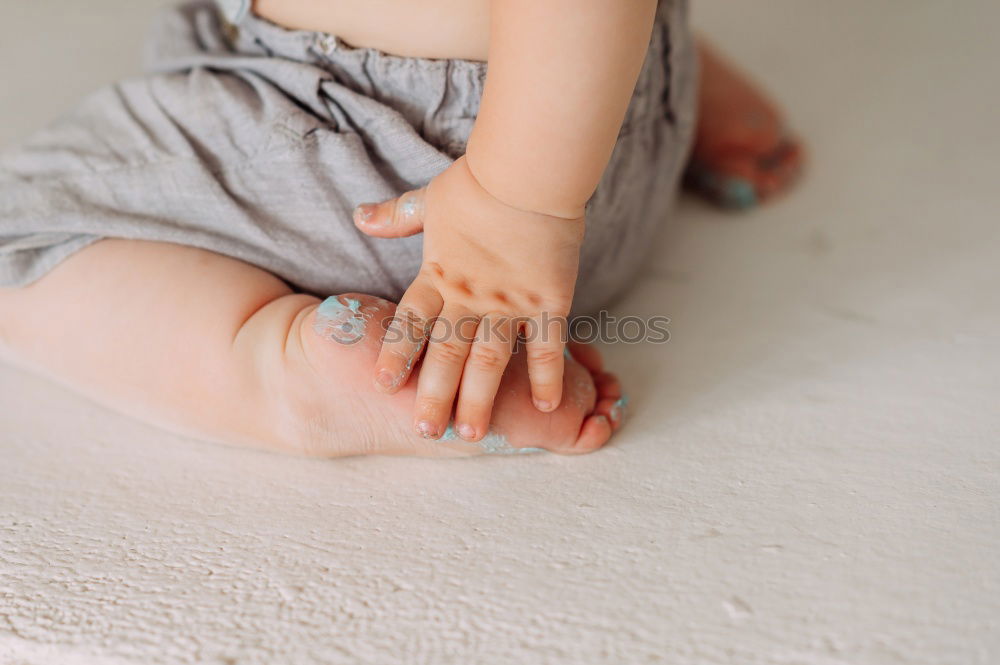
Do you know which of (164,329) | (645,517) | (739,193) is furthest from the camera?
(739,193)

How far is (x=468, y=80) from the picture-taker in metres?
0.69

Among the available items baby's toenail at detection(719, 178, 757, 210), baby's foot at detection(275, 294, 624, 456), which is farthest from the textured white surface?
baby's toenail at detection(719, 178, 757, 210)

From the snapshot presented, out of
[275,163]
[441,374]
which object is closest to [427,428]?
[441,374]

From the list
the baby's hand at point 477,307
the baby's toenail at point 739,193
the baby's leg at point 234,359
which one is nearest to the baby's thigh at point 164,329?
the baby's leg at point 234,359

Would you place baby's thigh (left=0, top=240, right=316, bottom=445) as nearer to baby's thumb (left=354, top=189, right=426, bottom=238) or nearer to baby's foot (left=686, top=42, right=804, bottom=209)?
baby's thumb (left=354, top=189, right=426, bottom=238)

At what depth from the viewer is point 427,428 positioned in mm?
568

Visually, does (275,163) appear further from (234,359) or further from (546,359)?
(546,359)

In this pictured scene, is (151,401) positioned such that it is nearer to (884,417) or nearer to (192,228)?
(192,228)

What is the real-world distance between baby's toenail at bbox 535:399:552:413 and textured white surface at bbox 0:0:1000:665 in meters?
0.05

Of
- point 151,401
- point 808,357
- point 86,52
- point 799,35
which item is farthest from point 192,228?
point 799,35

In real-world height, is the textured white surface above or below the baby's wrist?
below

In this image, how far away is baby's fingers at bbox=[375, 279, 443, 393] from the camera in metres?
0.57

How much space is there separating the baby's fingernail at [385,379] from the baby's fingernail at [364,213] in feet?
0.42

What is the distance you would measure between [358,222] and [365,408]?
0.47 feet
